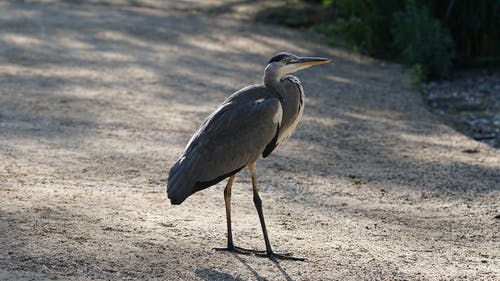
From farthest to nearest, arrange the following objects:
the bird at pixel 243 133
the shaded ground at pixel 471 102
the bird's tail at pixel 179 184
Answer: the shaded ground at pixel 471 102 → the bird at pixel 243 133 → the bird's tail at pixel 179 184

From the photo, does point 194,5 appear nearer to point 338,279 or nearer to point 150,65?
point 150,65

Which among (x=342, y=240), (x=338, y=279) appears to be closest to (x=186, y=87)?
(x=342, y=240)

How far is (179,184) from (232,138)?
0.47 m

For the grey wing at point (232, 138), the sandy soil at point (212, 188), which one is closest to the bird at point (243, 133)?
the grey wing at point (232, 138)

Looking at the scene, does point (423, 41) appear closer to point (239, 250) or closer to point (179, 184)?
point (239, 250)

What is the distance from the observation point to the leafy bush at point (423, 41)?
1191cm

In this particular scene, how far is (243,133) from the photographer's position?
5.33 metres

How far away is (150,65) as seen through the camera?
440 inches

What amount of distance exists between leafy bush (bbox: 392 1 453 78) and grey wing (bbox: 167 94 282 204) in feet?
22.8

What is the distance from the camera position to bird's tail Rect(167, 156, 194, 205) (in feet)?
16.5

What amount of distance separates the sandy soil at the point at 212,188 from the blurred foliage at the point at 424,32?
1.56ft

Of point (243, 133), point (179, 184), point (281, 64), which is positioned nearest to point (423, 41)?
point (281, 64)

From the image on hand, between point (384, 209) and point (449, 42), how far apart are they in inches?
241

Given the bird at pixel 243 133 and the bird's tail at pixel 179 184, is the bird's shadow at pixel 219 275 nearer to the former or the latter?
the bird at pixel 243 133
